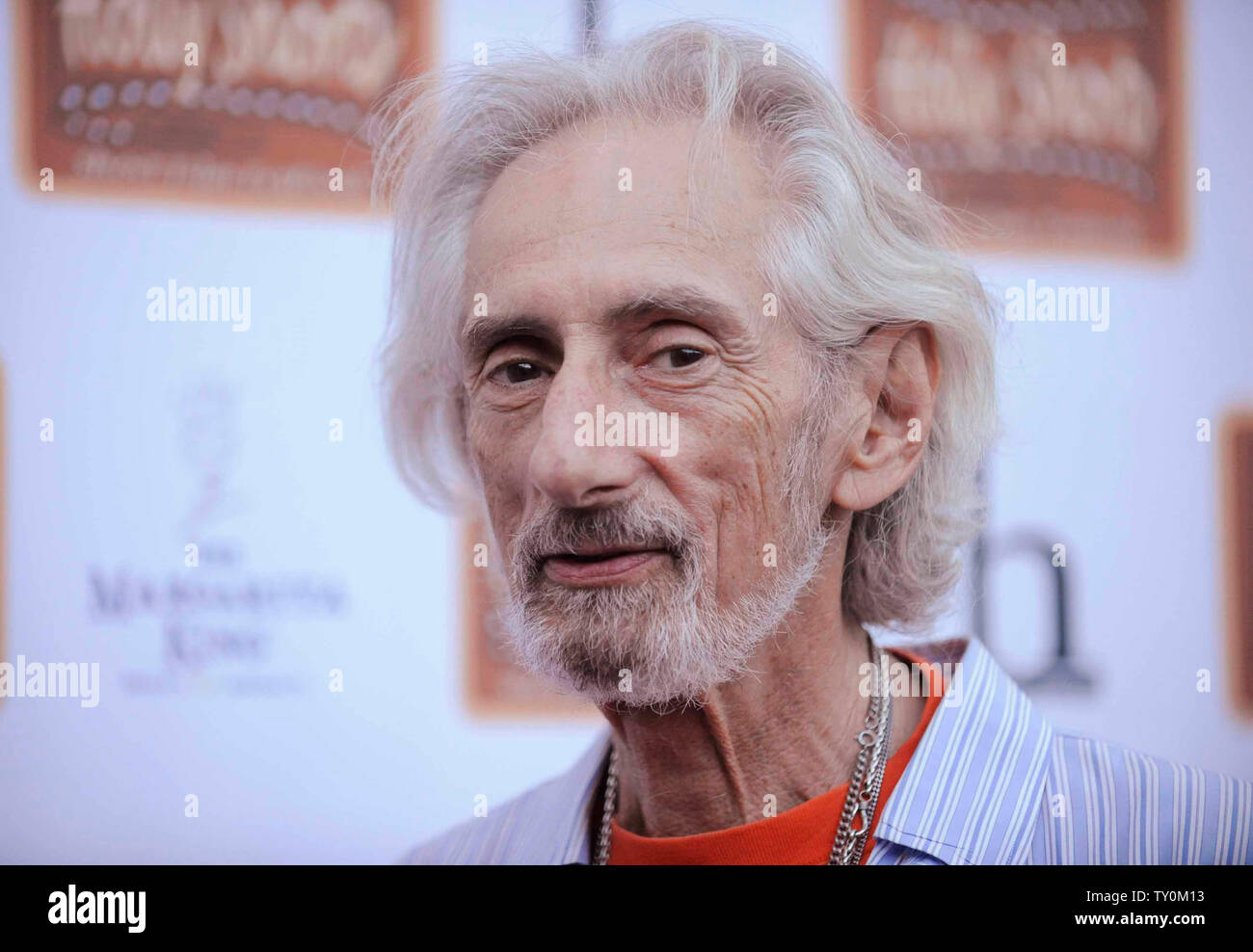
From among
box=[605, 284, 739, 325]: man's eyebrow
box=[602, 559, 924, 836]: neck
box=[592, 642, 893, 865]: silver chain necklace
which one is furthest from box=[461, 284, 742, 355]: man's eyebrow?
box=[592, 642, 893, 865]: silver chain necklace

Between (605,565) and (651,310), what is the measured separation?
35cm

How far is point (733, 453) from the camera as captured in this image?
5.26 feet

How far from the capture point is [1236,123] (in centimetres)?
232

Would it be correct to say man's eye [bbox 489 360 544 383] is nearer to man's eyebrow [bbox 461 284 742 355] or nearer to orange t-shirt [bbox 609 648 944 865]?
man's eyebrow [bbox 461 284 742 355]

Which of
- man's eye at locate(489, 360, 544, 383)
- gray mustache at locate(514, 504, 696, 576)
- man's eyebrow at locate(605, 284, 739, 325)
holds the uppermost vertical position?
man's eyebrow at locate(605, 284, 739, 325)

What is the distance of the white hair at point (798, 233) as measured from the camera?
1663 mm

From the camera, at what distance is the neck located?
1.67 m

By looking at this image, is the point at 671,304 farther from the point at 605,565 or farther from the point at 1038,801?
the point at 1038,801

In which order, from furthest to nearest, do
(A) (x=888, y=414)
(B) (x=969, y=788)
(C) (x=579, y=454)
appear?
(A) (x=888, y=414) < (B) (x=969, y=788) < (C) (x=579, y=454)

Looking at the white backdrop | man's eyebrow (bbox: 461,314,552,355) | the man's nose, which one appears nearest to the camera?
the man's nose

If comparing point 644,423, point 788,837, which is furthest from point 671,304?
point 788,837

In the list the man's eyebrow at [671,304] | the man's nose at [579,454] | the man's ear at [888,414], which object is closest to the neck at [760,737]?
the man's ear at [888,414]
